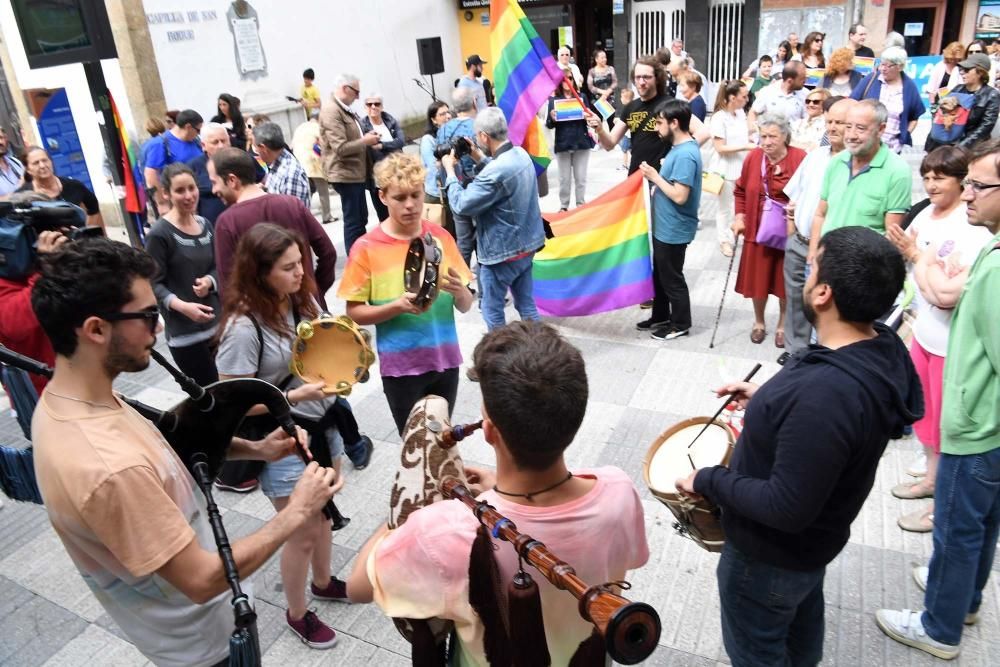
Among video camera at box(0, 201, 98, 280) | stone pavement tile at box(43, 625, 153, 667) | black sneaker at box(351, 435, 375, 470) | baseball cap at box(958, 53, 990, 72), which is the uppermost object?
baseball cap at box(958, 53, 990, 72)

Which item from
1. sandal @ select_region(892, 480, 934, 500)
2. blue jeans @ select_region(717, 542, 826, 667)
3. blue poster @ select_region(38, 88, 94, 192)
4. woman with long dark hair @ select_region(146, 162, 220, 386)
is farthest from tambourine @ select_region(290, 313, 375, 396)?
blue poster @ select_region(38, 88, 94, 192)

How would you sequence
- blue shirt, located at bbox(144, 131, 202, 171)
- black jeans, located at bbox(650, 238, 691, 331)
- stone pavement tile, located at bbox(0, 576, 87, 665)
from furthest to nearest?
blue shirt, located at bbox(144, 131, 202, 171) → black jeans, located at bbox(650, 238, 691, 331) → stone pavement tile, located at bbox(0, 576, 87, 665)

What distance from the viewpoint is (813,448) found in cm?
176

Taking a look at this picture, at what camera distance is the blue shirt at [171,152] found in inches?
276

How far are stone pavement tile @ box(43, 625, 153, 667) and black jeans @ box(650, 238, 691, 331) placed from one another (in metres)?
4.34

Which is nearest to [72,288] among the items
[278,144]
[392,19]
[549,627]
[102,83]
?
[549,627]

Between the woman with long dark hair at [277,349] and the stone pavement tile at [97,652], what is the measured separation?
712 millimetres

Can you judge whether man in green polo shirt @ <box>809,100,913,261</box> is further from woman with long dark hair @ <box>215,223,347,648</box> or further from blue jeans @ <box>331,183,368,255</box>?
blue jeans @ <box>331,183,368,255</box>

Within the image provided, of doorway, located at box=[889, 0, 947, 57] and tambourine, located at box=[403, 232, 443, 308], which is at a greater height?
doorway, located at box=[889, 0, 947, 57]

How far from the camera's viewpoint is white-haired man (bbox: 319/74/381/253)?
292 inches

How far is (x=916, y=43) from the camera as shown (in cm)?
1655

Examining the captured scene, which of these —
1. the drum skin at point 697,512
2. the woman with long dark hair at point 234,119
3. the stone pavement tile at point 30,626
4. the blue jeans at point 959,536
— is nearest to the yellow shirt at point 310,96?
the woman with long dark hair at point 234,119

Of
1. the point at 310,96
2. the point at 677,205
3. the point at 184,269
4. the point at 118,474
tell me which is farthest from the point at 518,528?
the point at 310,96

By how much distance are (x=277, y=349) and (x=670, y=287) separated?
3.64 metres
